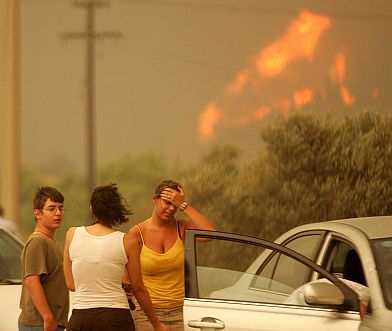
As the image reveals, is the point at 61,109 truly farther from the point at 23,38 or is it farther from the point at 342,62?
the point at 342,62

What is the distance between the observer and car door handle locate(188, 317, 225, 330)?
7132 mm

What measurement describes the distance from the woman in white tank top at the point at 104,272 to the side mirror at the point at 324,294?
87cm

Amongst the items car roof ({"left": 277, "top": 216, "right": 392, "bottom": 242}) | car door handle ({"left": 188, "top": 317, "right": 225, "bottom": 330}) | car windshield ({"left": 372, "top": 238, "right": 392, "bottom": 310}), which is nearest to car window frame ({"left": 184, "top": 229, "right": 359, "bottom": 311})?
car door handle ({"left": 188, "top": 317, "right": 225, "bottom": 330})

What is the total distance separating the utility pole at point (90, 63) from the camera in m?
13.4

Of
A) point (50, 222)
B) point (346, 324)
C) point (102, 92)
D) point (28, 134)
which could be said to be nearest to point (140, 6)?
point (102, 92)

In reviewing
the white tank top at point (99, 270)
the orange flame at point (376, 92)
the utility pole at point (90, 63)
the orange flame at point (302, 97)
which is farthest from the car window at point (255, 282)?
the utility pole at point (90, 63)

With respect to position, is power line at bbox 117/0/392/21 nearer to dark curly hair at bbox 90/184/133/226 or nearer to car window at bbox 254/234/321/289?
car window at bbox 254/234/321/289

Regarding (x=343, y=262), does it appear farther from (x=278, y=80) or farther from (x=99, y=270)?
(x=278, y=80)

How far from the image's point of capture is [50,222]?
761 cm

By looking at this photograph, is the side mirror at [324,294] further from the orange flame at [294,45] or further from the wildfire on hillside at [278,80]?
the orange flame at [294,45]

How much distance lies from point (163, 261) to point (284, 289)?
709 millimetres

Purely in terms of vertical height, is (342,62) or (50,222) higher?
(342,62)

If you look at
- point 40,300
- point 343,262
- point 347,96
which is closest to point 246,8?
point 347,96

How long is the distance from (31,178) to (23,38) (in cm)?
149
